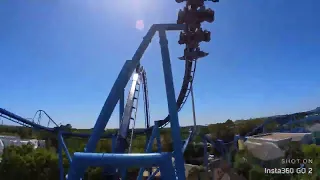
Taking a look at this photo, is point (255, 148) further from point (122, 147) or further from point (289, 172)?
point (122, 147)

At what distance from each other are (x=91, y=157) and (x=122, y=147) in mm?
2949

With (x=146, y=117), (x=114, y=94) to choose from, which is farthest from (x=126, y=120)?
(x=146, y=117)

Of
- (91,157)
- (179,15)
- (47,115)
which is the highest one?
(179,15)

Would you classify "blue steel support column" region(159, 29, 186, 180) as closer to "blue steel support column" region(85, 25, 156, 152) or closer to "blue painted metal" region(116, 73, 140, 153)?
"blue steel support column" region(85, 25, 156, 152)

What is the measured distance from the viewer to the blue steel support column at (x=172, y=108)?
10.4 m

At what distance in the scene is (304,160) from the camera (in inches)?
806

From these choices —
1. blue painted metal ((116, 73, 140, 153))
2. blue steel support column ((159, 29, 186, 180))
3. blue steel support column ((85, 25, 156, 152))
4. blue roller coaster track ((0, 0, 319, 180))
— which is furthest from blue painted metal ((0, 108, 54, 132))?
blue steel support column ((159, 29, 186, 180))

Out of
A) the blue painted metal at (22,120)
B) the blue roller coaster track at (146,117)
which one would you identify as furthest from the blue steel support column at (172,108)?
the blue painted metal at (22,120)

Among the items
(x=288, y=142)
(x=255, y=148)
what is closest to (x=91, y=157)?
(x=255, y=148)

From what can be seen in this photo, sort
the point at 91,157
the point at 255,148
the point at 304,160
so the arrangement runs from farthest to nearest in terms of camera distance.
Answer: the point at 255,148, the point at 304,160, the point at 91,157

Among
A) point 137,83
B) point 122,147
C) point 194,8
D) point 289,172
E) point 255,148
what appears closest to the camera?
point 122,147

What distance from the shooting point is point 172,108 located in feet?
37.7

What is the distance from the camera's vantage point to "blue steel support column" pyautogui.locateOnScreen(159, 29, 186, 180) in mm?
10404

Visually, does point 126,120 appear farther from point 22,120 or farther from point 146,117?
point 22,120
